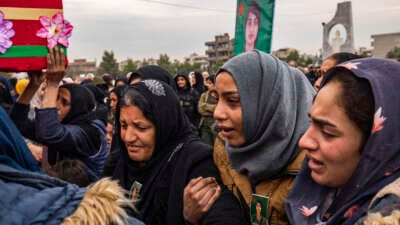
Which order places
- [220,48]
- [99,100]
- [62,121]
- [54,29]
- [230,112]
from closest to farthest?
[230,112] < [54,29] < [62,121] < [99,100] < [220,48]

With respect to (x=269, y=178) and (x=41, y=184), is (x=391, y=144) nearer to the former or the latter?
(x=269, y=178)

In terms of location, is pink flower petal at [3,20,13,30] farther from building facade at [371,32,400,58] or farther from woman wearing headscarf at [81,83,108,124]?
building facade at [371,32,400,58]

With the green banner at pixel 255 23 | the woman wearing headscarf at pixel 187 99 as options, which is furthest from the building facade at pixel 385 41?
the green banner at pixel 255 23

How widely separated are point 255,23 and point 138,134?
3031 millimetres

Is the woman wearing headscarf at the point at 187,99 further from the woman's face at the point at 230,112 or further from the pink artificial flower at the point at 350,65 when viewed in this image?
the pink artificial flower at the point at 350,65

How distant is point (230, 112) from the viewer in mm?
1825

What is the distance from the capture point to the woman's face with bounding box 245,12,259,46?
4.78 metres

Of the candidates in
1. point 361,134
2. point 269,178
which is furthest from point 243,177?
point 361,134

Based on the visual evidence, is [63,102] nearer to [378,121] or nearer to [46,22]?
[46,22]

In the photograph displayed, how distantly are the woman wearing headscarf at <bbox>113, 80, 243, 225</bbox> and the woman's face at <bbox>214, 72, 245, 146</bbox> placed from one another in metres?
0.20

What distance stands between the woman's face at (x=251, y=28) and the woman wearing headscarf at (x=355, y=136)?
3501 mm

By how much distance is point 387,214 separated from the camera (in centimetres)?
101

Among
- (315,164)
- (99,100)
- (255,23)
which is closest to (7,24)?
(315,164)

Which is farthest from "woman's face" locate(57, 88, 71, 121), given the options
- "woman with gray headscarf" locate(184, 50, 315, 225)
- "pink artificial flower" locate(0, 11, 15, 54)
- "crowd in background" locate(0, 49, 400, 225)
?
A: "woman with gray headscarf" locate(184, 50, 315, 225)
